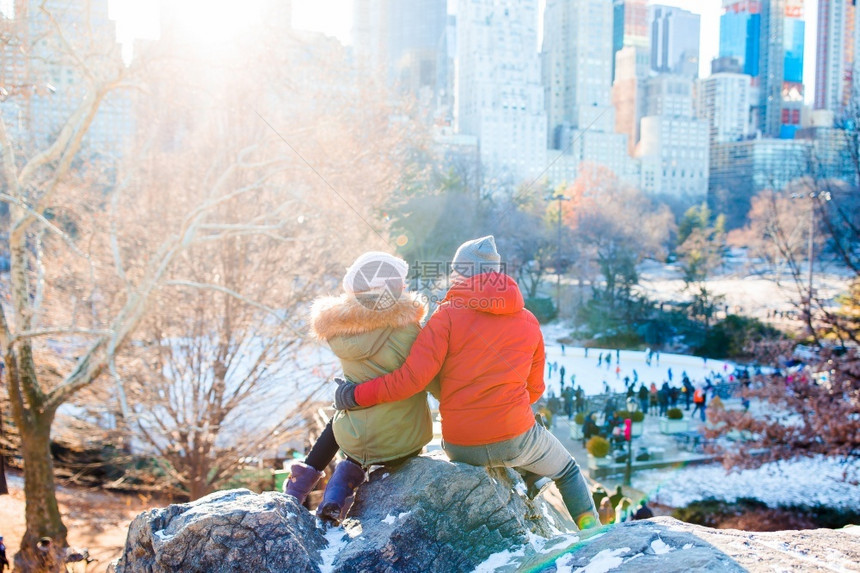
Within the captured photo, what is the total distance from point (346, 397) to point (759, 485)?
1374 cm

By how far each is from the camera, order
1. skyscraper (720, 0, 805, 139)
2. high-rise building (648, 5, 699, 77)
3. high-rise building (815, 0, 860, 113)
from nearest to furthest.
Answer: high-rise building (815, 0, 860, 113) → high-rise building (648, 5, 699, 77) → skyscraper (720, 0, 805, 139)

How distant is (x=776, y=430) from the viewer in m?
10.1

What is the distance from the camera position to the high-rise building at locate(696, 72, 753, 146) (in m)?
114

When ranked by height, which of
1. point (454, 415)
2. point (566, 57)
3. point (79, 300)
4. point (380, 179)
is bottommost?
point (79, 300)

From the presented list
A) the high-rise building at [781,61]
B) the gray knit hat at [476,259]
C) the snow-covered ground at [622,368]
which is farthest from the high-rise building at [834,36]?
the gray knit hat at [476,259]

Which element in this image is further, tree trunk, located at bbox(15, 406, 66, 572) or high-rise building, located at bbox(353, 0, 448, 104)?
high-rise building, located at bbox(353, 0, 448, 104)

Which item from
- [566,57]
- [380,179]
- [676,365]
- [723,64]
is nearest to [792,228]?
[676,365]

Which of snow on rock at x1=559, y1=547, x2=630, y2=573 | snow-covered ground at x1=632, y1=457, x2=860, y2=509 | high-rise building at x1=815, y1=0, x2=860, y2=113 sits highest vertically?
high-rise building at x1=815, y1=0, x2=860, y2=113

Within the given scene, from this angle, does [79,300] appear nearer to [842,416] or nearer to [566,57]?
[842,416]

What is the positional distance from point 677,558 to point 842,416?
28.3 ft

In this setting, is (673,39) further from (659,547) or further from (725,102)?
(659,547)

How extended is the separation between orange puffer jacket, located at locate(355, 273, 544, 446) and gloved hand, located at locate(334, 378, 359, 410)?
0.13 ft

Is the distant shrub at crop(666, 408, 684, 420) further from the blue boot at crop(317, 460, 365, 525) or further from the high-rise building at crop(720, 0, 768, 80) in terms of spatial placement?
the high-rise building at crop(720, 0, 768, 80)

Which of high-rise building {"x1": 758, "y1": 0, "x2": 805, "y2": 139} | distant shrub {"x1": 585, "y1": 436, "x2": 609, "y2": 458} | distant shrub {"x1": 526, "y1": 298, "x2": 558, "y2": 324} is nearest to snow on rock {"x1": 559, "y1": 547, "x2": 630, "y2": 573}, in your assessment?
distant shrub {"x1": 585, "y1": 436, "x2": 609, "y2": 458}
